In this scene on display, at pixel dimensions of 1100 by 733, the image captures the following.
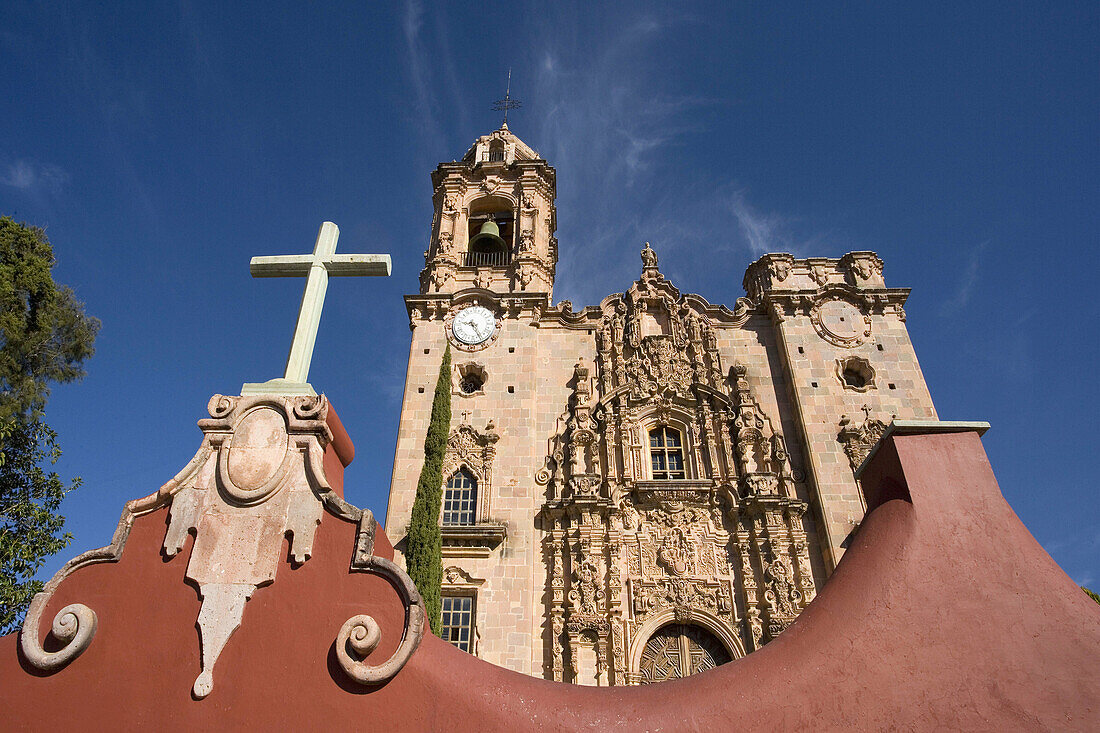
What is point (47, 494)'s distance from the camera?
47.0ft

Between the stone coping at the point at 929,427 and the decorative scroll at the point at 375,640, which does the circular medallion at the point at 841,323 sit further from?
the decorative scroll at the point at 375,640

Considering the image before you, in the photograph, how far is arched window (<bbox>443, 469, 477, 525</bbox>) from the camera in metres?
Result: 15.8

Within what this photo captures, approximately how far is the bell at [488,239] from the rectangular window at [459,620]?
40.0ft

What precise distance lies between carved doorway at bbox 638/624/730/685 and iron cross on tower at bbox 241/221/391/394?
10.5 m

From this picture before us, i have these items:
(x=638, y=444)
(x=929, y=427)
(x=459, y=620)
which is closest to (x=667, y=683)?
(x=929, y=427)

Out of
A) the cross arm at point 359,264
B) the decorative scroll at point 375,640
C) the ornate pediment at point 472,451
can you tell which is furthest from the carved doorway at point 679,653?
the cross arm at point 359,264

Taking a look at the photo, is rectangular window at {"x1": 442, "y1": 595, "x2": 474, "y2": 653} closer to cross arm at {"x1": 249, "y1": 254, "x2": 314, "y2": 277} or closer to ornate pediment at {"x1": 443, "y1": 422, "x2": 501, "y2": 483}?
ornate pediment at {"x1": 443, "y1": 422, "x2": 501, "y2": 483}

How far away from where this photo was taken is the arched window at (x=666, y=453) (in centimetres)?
1662

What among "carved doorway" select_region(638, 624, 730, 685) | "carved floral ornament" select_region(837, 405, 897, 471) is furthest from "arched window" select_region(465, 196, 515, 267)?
"carved doorway" select_region(638, 624, 730, 685)

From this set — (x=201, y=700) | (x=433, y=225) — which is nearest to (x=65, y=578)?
(x=201, y=700)

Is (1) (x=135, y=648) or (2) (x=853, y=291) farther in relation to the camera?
(2) (x=853, y=291)

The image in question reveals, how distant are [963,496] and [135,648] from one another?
7.22 meters

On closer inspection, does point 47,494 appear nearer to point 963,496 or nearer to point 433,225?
point 433,225

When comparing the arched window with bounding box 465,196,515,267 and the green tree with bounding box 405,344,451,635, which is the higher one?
the arched window with bounding box 465,196,515,267
